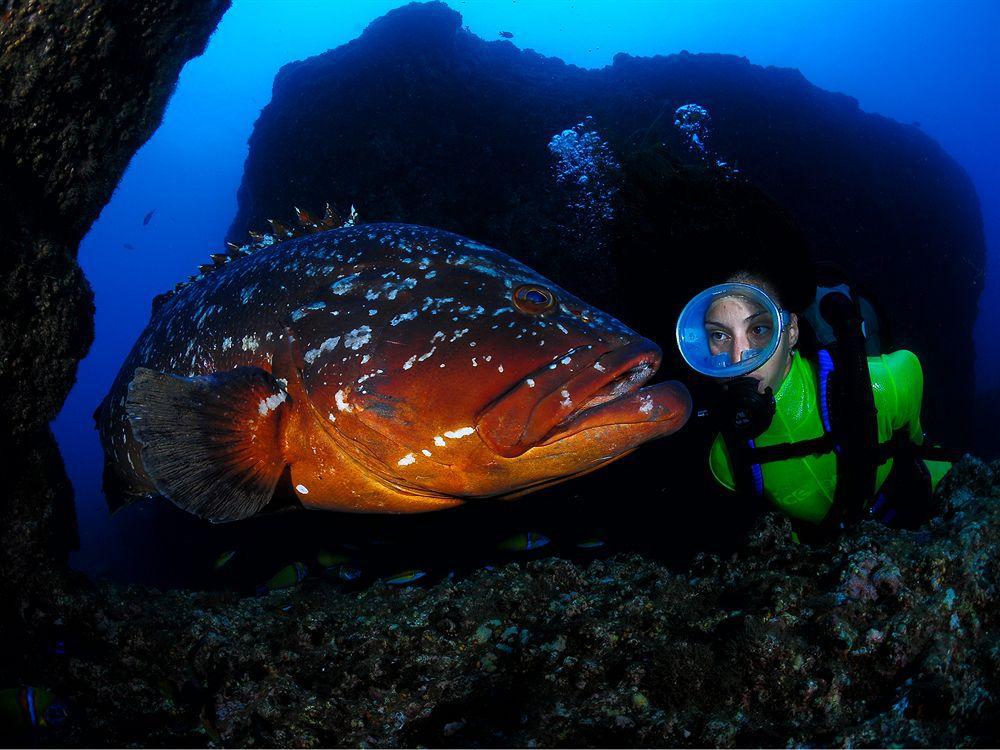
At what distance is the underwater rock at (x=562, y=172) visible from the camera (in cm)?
957

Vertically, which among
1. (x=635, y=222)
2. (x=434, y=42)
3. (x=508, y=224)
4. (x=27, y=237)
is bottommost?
(x=635, y=222)

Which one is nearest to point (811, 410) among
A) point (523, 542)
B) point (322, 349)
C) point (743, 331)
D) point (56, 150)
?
point (743, 331)

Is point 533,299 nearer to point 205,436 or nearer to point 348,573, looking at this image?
point 205,436

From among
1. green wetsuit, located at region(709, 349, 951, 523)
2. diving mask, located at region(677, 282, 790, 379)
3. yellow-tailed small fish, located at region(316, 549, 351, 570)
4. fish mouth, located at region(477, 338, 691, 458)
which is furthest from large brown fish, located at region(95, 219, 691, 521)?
yellow-tailed small fish, located at region(316, 549, 351, 570)

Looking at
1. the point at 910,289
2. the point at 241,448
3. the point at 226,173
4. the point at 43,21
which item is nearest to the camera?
the point at 241,448

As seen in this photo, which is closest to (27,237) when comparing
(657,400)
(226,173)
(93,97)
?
(93,97)

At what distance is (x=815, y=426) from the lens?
4.00m

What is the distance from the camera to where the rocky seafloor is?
173 cm

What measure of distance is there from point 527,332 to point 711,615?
151cm

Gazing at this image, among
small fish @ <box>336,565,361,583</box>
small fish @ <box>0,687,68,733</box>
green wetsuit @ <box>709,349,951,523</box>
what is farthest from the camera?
small fish @ <box>336,565,361,583</box>

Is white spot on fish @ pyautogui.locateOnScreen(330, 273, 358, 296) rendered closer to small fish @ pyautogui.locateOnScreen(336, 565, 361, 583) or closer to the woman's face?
the woman's face

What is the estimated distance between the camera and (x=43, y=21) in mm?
2627

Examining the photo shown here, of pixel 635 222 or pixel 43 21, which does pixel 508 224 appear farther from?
pixel 43 21

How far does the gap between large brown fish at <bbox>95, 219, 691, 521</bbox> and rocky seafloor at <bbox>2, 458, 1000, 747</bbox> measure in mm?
691
